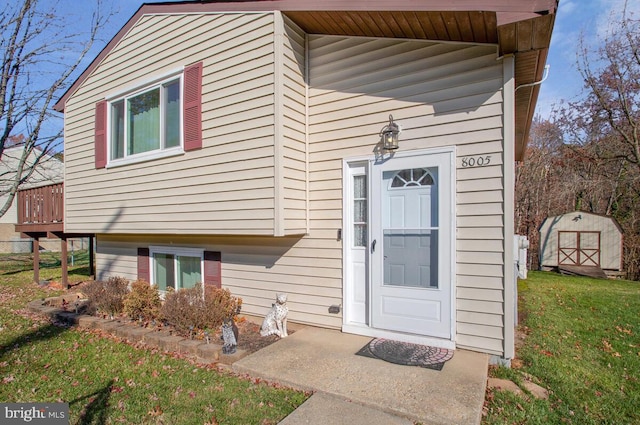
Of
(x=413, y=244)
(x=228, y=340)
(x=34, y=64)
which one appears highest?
(x=34, y=64)

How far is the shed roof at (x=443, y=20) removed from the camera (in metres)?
3.02

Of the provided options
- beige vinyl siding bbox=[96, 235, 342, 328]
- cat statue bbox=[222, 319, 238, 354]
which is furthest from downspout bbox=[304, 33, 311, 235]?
cat statue bbox=[222, 319, 238, 354]

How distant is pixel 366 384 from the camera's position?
2.99m

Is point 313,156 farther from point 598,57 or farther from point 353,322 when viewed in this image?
point 598,57

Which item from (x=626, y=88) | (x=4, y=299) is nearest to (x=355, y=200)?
(x=4, y=299)

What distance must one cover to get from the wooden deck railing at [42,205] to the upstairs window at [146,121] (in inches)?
96.3

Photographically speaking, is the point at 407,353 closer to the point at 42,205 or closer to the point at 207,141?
the point at 207,141

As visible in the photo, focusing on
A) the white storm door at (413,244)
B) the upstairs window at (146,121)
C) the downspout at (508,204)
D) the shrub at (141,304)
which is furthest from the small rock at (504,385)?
the upstairs window at (146,121)

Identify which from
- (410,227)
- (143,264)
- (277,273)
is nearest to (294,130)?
(410,227)

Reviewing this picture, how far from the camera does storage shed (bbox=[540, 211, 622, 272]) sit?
451 inches

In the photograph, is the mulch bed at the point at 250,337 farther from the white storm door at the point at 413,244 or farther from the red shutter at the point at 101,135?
the red shutter at the point at 101,135

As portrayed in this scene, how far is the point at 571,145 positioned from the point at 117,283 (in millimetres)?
17117

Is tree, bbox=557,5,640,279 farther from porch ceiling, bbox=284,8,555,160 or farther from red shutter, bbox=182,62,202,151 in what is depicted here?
red shutter, bbox=182,62,202,151

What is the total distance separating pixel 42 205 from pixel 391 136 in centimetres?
844
